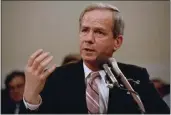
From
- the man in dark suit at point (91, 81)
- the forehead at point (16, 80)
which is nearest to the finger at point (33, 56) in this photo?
the man in dark suit at point (91, 81)

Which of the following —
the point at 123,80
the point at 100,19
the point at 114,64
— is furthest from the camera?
the point at 100,19

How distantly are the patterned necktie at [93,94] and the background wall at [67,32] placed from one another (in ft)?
0.56

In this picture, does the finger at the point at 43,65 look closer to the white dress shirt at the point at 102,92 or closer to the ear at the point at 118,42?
the white dress shirt at the point at 102,92

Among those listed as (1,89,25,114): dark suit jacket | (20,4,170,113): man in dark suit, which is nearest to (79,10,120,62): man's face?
(20,4,170,113): man in dark suit

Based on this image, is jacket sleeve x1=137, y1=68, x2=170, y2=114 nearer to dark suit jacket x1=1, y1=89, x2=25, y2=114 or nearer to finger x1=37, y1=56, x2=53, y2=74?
finger x1=37, y1=56, x2=53, y2=74

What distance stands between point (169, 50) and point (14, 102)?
89 centimetres

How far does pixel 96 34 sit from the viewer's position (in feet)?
6.50

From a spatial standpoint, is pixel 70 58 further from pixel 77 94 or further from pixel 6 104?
pixel 6 104

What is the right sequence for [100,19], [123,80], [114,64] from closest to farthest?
[123,80] < [114,64] < [100,19]

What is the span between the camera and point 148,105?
199cm

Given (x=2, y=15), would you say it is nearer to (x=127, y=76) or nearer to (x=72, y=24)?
(x=72, y=24)

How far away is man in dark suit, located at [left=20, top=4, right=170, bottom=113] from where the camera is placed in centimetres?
195

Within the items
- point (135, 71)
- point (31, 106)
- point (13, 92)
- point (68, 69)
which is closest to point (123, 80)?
point (135, 71)

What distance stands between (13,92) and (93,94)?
17.1 inches
